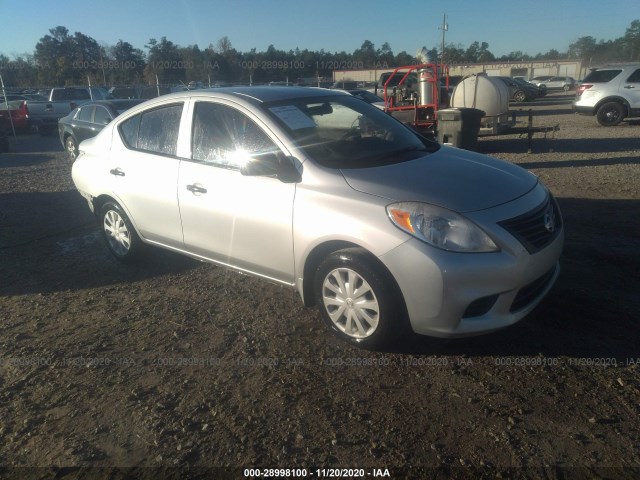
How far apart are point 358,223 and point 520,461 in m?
1.54

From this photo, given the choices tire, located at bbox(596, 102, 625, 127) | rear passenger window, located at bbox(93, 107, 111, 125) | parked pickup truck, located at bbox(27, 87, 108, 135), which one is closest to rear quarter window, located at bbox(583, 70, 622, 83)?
tire, located at bbox(596, 102, 625, 127)

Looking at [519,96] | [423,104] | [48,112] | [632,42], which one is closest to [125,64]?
[48,112]

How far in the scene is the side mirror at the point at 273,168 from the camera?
3.38m

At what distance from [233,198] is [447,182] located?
1.58 meters

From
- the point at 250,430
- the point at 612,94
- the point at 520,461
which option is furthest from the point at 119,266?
the point at 612,94

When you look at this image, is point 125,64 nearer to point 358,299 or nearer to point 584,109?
point 584,109

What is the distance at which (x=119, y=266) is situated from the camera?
5.12m

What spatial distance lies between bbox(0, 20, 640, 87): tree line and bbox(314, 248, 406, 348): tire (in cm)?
3024

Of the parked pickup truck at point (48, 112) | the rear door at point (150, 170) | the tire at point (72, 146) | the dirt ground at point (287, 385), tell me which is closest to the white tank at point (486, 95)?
the dirt ground at point (287, 385)

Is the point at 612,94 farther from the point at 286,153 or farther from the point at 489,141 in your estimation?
the point at 286,153

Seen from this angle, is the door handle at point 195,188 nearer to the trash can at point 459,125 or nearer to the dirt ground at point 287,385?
the dirt ground at point 287,385

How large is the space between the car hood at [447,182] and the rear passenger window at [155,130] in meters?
1.78

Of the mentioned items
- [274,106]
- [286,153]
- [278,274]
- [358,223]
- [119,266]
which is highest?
[274,106]

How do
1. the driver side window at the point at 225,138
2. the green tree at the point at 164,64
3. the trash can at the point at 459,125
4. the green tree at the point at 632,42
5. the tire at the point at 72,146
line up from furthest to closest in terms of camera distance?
the green tree at the point at 632,42, the green tree at the point at 164,64, the tire at the point at 72,146, the trash can at the point at 459,125, the driver side window at the point at 225,138
